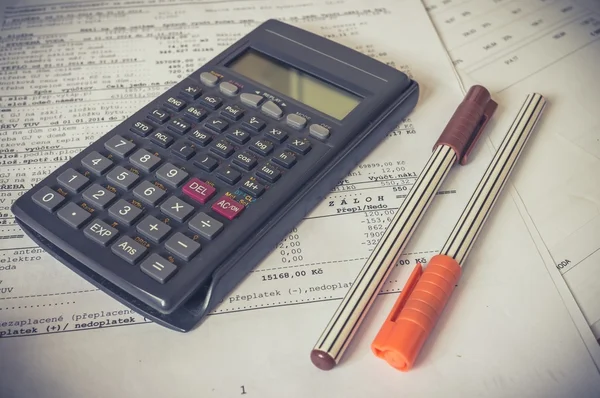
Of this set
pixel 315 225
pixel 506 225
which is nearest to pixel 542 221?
pixel 506 225

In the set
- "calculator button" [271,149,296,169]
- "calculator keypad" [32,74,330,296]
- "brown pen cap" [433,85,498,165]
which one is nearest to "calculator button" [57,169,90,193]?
"calculator keypad" [32,74,330,296]

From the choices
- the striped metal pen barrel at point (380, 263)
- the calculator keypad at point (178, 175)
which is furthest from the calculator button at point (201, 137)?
the striped metal pen barrel at point (380, 263)

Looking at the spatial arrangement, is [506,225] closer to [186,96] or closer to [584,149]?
[584,149]

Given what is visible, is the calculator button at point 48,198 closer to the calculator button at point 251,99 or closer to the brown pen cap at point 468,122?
the calculator button at point 251,99

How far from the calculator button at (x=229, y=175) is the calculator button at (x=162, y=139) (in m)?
0.04

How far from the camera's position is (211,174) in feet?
1.12

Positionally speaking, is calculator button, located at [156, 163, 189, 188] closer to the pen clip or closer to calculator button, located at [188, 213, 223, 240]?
calculator button, located at [188, 213, 223, 240]

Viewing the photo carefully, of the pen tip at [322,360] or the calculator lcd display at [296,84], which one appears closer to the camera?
the pen tip at [322,360]

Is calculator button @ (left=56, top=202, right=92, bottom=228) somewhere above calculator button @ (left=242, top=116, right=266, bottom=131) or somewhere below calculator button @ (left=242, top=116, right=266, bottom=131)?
below

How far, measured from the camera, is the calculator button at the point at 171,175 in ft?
1.10

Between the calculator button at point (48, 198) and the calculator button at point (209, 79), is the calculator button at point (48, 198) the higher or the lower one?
the lower one

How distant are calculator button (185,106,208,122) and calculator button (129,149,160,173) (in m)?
0.04

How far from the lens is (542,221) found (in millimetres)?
359

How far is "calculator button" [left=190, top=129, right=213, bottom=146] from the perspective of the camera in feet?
1.18
